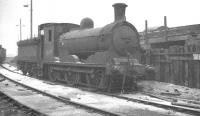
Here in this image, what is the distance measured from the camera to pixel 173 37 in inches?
625

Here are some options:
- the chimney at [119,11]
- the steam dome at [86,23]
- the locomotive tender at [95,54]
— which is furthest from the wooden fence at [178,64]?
the steam dome at [86,23]

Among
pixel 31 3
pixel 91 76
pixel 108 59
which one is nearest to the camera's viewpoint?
pixel 108 59

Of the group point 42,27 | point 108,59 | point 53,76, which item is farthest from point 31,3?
point 108,59

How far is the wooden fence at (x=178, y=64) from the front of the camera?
12422 mm

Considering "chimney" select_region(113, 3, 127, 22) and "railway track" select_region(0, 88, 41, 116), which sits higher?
"chimney" select_region(113, 3, 127, 22)

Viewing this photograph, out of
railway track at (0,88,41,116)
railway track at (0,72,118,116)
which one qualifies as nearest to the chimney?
railway track at (0,72,118,116)

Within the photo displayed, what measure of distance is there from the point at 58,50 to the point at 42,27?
261 cm

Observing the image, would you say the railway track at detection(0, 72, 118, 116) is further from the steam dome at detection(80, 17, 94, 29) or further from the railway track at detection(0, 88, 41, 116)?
the steam dome at detection(80, 17, 94, 29)

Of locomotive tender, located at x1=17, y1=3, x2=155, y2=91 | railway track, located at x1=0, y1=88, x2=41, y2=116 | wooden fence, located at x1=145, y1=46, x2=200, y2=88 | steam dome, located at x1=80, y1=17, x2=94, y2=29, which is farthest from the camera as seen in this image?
steam dome, located at x1=80, y1=17, x2=94, y2=29

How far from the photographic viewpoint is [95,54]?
12.6 metres

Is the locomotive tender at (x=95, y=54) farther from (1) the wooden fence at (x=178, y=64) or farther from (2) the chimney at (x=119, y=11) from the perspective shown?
(1) the wooden fence at (x=178, y=64)

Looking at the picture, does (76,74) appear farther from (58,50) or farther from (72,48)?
(58,50)

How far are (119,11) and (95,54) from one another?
7.56 feet

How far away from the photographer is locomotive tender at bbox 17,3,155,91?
11938 mm
